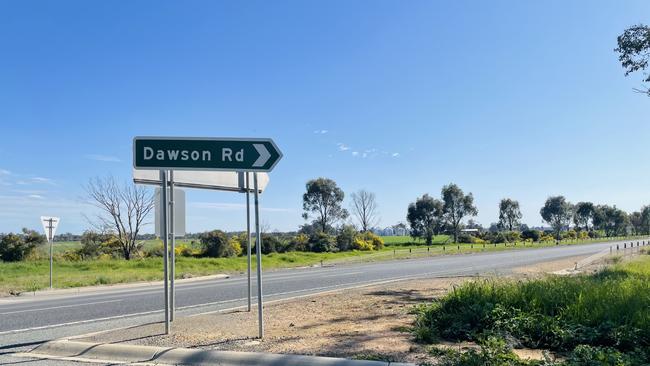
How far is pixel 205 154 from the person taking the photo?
7172mm

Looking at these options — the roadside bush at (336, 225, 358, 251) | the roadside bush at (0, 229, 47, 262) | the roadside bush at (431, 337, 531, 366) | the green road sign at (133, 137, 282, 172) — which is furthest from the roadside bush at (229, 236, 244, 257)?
the roadside bush at (431, 337, 531, 366)

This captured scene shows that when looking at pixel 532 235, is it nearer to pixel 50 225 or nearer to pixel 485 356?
pixel 50 225

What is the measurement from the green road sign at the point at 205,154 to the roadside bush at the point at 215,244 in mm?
33760

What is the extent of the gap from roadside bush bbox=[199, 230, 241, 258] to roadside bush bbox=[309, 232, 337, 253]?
11595mm

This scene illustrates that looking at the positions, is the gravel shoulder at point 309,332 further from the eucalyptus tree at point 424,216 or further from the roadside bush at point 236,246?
the eucalyptus tree at point 424,216

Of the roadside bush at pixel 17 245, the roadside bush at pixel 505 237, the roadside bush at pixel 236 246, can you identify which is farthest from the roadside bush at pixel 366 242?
Result: the roadside bush at pixel 17 245

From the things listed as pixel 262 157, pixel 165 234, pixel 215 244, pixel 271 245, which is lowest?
pixel 271 245

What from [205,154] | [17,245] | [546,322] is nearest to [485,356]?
[546,322]

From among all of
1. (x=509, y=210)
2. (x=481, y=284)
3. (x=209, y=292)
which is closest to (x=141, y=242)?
(x=209, y=292)

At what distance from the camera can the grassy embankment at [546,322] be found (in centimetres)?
521

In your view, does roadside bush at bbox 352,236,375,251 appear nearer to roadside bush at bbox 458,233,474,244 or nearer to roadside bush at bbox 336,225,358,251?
roadside bush at bbox 336,225,358,251

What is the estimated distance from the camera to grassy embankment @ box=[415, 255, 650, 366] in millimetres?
5211

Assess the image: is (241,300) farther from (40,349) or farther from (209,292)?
(40,349)

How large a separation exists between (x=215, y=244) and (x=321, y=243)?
13.7 m
